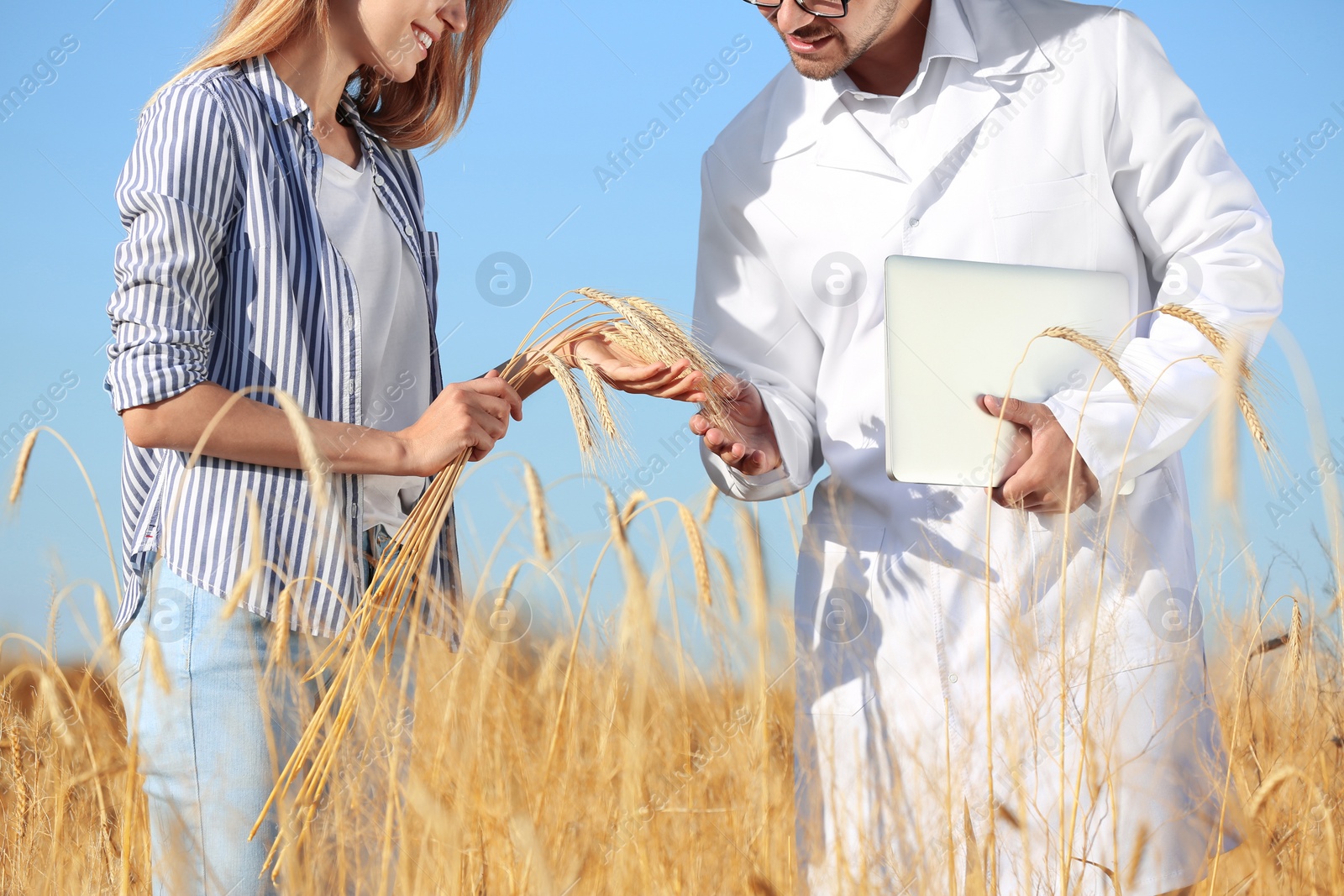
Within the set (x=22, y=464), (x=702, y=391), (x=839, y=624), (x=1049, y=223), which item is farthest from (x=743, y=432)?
(x=22, y=464)

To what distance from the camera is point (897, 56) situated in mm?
2197

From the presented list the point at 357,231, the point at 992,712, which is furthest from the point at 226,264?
the point at 992,712

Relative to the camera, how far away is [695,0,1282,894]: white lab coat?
171 cm

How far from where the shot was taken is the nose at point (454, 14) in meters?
1.86

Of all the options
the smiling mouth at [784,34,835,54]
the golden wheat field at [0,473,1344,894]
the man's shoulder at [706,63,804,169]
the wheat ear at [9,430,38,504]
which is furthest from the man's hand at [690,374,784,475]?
the wheat ear at [9,430,38,504]

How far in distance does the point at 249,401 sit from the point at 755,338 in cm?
106

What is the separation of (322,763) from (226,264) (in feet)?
2.48

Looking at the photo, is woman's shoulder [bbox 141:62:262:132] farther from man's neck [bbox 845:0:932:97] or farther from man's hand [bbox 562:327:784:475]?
man's neck [bbox 845:0:932:97]

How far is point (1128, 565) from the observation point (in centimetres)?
157

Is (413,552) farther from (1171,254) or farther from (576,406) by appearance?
(1171,254)

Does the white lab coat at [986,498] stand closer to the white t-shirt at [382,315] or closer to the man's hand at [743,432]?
the man's hand at [743,432]

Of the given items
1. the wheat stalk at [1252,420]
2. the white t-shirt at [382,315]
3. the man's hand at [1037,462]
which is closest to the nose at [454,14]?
the white t-shirt at [382,315]

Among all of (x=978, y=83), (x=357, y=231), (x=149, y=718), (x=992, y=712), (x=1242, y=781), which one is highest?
(x=978, y=83)

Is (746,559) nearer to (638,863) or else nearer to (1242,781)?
(638,863)
